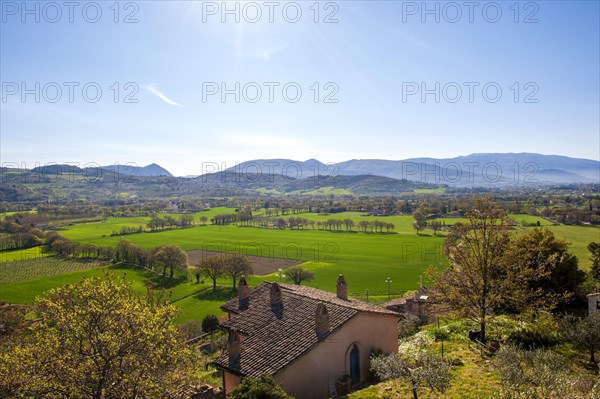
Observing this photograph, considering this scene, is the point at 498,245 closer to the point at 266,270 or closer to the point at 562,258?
the point at 562,258

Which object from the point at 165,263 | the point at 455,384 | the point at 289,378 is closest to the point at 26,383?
the point at 289,378

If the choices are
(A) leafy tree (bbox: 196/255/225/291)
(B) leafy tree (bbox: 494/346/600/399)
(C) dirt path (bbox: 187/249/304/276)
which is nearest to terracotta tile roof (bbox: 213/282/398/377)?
(B) leafy tree (bbox: 494/346/600/399)

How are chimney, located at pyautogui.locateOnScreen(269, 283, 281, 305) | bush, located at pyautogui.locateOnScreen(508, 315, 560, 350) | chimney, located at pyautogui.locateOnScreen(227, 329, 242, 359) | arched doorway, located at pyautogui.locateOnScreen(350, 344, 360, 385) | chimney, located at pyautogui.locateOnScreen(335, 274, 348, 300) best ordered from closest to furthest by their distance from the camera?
chimney, located at pyautogui.locateOnScreen(227, 329, 242, 359), bush, located at pyautogui.locateOnScreen(508, 315, 560, 350), arched doorway, located at pyautogui.locateOnScreen(350, 344, 360, 385), chimney, located at pyautogui.locateOnScreen(269, 283, 281, 305), chimney, located at pyautogui.locateOnScreen(335, 274, 348, 300)

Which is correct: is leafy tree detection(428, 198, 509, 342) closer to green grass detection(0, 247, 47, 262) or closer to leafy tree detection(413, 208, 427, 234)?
green grass detection(0, 247, 47, 262)

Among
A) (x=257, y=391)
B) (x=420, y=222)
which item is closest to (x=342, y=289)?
(x=257, y=391)

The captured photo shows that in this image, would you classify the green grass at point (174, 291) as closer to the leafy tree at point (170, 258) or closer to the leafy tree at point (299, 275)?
the leafy tree at point (170, 258)

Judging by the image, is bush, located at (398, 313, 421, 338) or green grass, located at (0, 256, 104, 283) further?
green grass, located at (0, 256, 104, 283)
